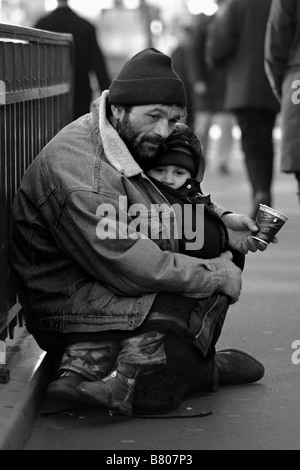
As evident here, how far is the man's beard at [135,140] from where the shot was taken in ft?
16.7

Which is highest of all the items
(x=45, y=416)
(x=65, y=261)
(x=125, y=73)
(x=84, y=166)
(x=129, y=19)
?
(x=125, y=73)

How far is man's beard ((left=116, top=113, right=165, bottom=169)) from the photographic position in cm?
509

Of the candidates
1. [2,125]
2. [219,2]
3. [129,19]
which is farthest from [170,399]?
[129,19]

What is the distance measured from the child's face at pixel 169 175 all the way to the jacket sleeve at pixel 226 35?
551 cm

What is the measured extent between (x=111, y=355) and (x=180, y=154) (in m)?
0.96

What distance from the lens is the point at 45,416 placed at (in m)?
4.91

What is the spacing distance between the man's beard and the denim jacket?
0.06 meters

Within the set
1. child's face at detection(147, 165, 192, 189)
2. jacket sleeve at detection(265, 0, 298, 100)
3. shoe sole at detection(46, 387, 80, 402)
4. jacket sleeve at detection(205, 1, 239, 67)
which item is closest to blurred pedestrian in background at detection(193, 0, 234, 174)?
jacket sleeve at detection(205, 1, 239, 67)

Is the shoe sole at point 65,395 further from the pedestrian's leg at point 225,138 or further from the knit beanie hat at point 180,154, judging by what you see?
the pedestrian's leg at point 225,138

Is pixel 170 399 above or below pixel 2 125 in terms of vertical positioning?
below

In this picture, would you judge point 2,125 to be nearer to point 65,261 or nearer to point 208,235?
point 65,261
